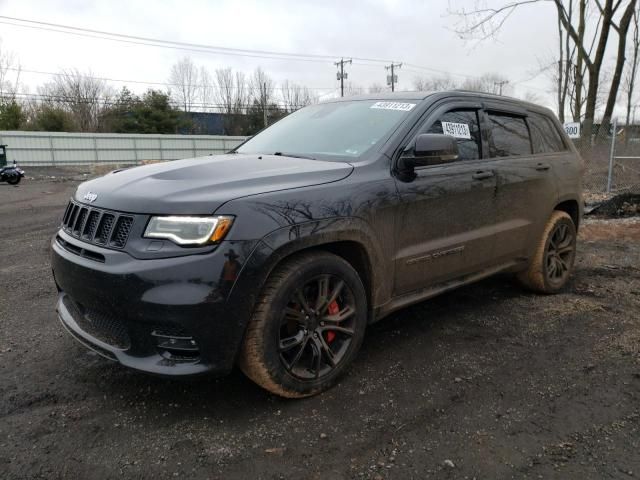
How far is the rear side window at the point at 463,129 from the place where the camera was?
3586mm

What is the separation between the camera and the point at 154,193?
253 cm

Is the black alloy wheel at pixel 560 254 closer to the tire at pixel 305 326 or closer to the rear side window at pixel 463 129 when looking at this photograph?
the rear side window at pixel 463 129

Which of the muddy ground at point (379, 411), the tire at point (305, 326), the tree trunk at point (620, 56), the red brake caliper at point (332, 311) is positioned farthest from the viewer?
A: the tree trunk at point (620, 56)

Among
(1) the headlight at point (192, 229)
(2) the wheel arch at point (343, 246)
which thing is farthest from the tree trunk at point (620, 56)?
(1) the headlight at point (192, 229)

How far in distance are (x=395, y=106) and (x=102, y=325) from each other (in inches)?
94.5

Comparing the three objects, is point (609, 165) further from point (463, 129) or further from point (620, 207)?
point (463, 129)

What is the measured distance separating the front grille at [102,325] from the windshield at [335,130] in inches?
63.8

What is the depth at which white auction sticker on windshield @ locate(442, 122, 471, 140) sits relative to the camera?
3.59 meters

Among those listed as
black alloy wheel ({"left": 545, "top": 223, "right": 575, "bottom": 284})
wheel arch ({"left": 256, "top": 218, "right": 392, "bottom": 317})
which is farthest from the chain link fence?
wheel arch ({"left": 256, "top": 218, "right": 392, "bottom": 317})

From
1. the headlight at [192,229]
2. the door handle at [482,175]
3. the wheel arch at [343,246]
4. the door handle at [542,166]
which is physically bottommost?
the wheel arch at [343,246]

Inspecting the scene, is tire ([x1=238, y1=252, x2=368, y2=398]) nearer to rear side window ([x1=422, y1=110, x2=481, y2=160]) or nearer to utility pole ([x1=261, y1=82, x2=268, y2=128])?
rear side window ([x1=422, y1=110, x2=481, y2=160])

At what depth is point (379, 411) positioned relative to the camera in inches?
107

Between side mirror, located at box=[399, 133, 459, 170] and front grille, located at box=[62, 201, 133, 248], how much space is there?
1696 millimetres

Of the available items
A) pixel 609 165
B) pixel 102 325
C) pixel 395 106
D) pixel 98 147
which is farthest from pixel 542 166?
pixel 98 147
